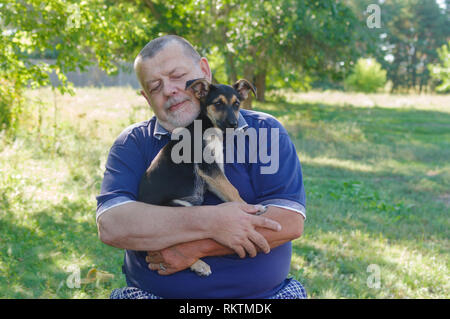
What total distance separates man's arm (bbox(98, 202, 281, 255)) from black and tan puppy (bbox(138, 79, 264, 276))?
21 cm

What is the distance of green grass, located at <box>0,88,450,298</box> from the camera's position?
16.7ft

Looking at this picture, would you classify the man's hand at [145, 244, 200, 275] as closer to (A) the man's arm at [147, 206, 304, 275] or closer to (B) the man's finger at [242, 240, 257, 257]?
(A) the man's arm at [147, 206, 304, 275]

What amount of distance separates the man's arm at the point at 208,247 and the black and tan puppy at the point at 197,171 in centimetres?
9

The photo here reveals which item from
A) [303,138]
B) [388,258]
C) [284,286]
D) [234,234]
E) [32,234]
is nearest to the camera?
[234,234]

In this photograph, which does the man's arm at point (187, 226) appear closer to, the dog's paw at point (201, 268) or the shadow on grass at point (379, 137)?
the dog's paw at point (201, 268)

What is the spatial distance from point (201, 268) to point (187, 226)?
0.29 meters

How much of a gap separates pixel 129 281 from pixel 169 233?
0.66 meters

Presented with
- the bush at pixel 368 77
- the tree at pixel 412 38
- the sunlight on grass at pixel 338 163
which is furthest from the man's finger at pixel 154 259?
the tree at pixel 412 38

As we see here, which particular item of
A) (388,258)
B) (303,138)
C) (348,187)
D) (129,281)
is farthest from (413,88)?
(129,281)

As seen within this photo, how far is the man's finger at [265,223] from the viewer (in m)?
2.51

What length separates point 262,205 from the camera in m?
2.69

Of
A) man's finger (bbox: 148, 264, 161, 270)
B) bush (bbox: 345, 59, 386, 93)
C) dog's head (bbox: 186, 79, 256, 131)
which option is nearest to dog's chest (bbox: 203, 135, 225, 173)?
dog's head (bbox: 186, 79, 256, 131)

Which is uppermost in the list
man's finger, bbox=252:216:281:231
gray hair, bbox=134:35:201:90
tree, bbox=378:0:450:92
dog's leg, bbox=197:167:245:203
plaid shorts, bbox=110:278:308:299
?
tree, bbox=378:0:450:92
